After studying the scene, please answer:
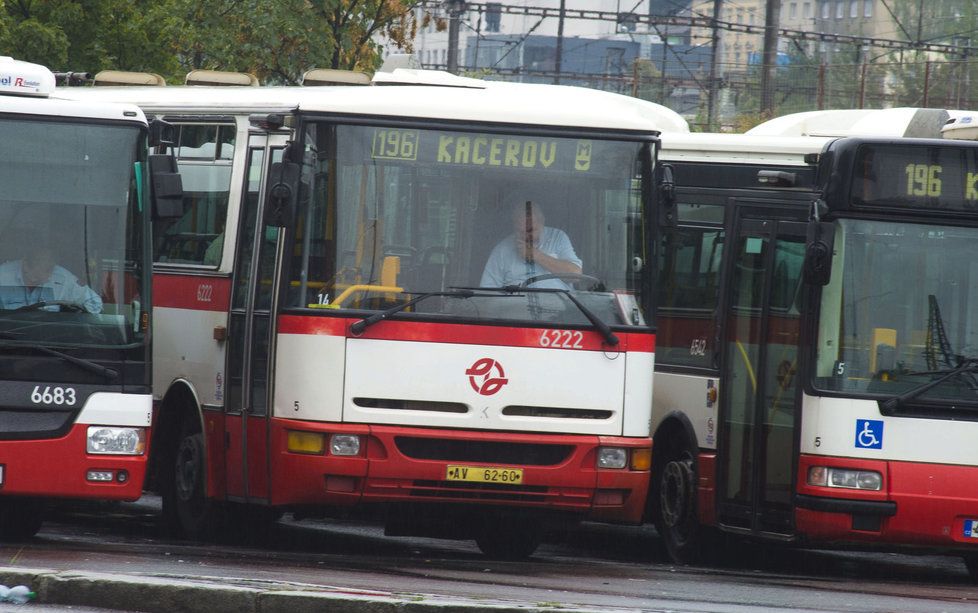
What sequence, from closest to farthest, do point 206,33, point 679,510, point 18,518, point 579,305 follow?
point 579,305 → point 18,518 → point 679,510 → point 206,33

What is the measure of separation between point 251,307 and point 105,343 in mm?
1127

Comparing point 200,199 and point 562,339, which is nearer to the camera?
point 562,339

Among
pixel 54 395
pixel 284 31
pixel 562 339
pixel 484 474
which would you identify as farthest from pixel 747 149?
pixel 284 31

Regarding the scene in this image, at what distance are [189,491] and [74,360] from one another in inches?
90.8

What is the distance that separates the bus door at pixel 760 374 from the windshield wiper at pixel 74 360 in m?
4.42

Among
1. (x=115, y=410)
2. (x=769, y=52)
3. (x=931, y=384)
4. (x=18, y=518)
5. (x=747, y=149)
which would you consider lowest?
(x=18, y=518)

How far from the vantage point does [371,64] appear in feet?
88.6

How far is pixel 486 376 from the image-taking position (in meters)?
11.1

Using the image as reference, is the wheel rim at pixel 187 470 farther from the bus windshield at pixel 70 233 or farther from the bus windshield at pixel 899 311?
the bus windshield at pixel 899 311

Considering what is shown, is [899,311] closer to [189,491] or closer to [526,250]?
[526,250]

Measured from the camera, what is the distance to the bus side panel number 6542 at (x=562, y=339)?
11.1 m

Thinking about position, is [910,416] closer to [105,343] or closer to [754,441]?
[754,441]

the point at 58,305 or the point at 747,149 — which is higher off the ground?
the point at 747,149

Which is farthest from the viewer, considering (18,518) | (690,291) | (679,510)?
(690,291)
